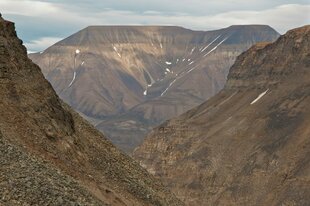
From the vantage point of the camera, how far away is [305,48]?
406 feet

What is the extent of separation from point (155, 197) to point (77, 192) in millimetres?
11019

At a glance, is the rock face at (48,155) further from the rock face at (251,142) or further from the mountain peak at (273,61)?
the mountain peak at (273,61)

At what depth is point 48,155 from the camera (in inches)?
1188

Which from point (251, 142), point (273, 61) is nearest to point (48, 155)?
point (251, 142)

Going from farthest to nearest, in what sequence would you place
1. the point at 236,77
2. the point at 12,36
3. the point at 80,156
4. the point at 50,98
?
the point at 236,77, the point at 12,36, the point at 50,98, the point at 80,156

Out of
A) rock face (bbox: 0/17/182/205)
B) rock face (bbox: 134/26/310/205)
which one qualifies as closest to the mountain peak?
rock face (bbox: 134/26/310/205)

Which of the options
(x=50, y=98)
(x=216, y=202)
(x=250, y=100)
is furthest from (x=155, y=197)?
(x=250, y=100)

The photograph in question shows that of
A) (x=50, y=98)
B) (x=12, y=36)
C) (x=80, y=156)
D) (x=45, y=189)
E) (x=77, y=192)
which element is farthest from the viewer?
(x=12, y=36)

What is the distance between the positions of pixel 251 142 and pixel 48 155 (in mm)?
75626

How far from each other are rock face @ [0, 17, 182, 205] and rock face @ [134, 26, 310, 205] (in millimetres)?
44360

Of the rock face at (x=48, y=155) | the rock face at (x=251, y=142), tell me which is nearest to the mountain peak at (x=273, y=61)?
the rock face at (x=251, y=142)

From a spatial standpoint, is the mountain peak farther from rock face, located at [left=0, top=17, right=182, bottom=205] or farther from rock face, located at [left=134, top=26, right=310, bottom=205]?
rock face, located at [left=0, top=17, right=182, bottom=205]

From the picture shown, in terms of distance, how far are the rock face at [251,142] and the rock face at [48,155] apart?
4436cm

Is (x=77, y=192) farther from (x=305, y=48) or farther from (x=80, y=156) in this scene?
(x=305, y=48)
